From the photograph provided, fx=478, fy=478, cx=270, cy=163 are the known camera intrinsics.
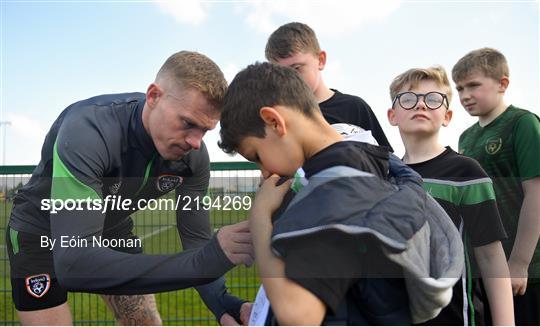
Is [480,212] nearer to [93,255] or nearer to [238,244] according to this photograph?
[238,244]

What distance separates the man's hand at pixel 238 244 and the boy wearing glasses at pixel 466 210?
0.83m

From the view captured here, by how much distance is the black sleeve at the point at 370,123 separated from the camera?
3.02m

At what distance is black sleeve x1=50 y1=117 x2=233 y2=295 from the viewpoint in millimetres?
1968

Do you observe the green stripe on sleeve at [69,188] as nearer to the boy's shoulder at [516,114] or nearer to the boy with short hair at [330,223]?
the boy with short hair at [330,223]

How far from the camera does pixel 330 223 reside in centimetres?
127

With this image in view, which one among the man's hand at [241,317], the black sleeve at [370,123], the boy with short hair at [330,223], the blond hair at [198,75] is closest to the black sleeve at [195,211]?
the blond hair at [198,75]

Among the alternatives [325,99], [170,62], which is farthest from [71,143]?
[325,99]

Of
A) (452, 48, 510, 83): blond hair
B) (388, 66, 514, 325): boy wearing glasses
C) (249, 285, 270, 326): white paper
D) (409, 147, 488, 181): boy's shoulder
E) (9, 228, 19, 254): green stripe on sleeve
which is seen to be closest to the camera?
(249, 285, 270, 326): white paper

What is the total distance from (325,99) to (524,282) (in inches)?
63.2

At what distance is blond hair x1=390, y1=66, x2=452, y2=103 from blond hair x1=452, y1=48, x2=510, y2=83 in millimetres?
465

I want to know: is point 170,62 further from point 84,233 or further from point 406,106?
point 406,106

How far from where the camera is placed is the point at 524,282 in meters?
2.78

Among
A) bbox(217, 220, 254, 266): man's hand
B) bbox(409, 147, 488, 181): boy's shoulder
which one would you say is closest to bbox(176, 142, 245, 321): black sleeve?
bbox(217, 220, 254, 266): man's hand

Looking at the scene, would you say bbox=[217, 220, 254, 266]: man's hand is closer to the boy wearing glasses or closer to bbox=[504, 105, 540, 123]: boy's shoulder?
the boy wearing glasses
